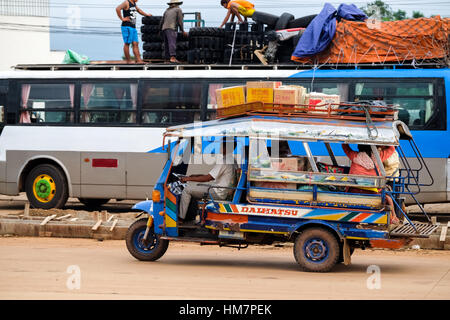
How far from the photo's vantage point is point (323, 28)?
17.5m

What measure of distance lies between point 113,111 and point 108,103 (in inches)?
9.6

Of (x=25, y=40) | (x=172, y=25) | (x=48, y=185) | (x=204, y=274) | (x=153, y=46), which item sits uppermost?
(x=25, y=40)

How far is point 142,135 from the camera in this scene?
18.5 meters

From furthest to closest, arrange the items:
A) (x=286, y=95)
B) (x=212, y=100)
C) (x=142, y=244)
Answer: (x=212, y=100) → (x=142, y=244) → (x=286, y=95)

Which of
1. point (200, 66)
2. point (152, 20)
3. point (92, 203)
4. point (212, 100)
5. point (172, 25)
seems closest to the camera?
point (212, 100)

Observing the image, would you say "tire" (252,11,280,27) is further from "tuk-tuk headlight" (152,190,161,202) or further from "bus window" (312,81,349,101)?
"tuk-tuk headlight" (152,190,161,202)

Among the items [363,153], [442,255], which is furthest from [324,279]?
[442,255]

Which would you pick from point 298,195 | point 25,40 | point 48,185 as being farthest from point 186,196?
point 25,40

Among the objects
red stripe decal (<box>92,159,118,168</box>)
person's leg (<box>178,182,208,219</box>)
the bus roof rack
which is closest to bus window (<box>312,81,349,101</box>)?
the bus roof rack

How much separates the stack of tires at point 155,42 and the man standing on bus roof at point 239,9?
1048 mm

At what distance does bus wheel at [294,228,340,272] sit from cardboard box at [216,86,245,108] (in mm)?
2082

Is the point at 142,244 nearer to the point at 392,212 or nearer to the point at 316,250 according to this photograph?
the point at 316,250

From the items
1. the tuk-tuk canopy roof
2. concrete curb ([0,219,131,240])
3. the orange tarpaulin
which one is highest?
the orange tarpaulin

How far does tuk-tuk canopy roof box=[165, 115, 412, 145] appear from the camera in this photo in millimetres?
11000
